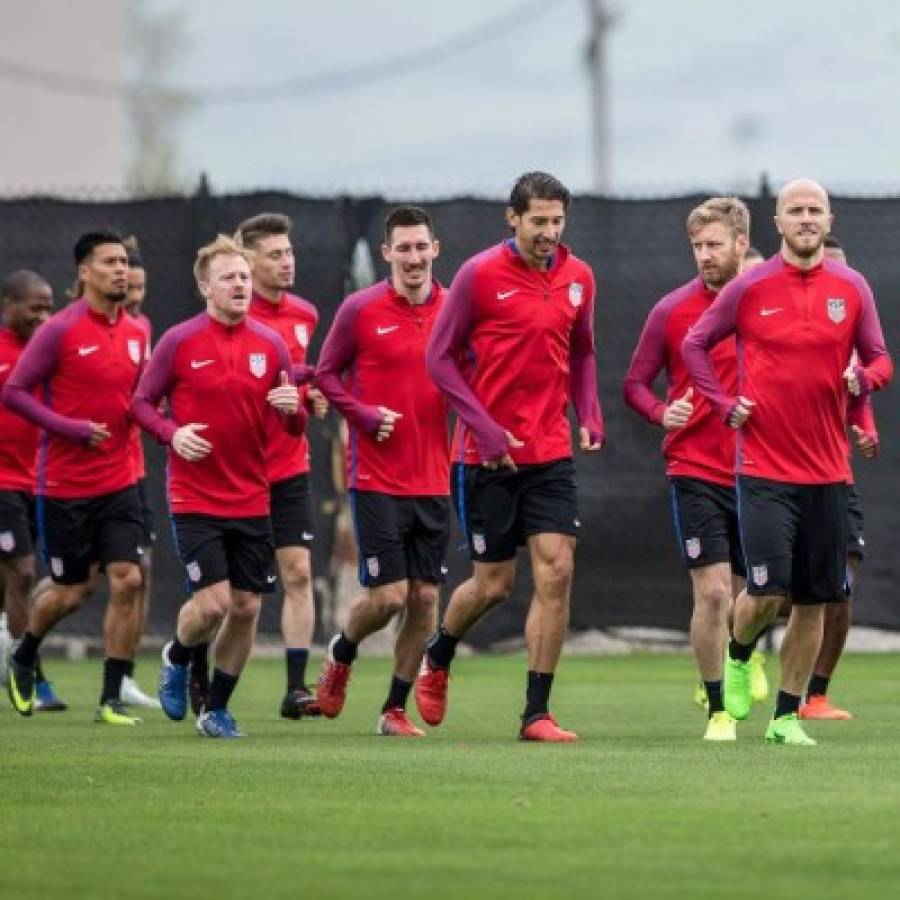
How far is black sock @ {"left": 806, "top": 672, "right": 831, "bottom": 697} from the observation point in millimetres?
15008

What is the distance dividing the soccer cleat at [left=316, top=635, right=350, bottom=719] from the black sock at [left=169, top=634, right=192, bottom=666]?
2.12ft

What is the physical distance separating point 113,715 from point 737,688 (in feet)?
10.6

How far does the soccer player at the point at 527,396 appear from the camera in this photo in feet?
42.5

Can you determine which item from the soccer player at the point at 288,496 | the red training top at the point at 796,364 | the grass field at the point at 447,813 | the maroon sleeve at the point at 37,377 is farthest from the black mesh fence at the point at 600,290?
the red training top at the point at 796,364

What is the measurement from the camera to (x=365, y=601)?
14.0m

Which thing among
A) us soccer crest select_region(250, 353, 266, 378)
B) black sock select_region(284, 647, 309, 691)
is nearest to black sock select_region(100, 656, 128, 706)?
black sock select_region(284, 647, 309, 691)

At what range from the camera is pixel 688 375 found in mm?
14125

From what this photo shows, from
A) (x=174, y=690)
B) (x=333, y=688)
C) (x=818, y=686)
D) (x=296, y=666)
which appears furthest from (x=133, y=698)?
(x=818, y=686)

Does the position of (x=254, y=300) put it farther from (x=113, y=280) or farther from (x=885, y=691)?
(x=885, y=691)

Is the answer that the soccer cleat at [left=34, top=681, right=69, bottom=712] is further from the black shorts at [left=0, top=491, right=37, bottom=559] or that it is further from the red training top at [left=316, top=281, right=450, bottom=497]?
the red training top at [left=316, top=281, right=450, bottom=497]

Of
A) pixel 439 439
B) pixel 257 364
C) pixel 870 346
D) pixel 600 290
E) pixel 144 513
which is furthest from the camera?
pixel 600 290

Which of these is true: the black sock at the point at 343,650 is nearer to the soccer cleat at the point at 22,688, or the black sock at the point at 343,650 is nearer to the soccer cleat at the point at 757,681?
the soccer cleat at the point at 22,688

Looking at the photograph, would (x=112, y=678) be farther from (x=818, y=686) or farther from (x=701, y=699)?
(x=818, y=686)

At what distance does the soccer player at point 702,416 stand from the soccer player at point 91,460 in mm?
2712
